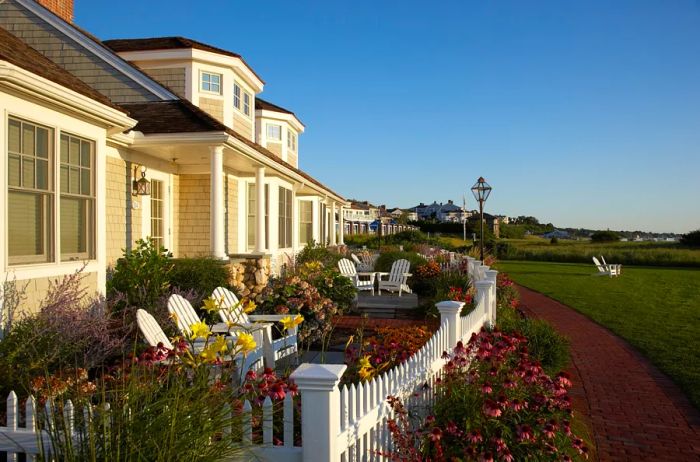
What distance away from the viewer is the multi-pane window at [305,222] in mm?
20750

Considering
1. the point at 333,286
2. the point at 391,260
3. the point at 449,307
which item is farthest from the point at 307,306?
the point at 391,260

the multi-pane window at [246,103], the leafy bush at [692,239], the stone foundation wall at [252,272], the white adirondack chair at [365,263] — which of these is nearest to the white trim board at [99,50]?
the stone foundation wall at [252,272]

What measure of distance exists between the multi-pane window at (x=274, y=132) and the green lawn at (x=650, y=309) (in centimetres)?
1108

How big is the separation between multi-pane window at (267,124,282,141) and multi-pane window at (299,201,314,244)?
268cm

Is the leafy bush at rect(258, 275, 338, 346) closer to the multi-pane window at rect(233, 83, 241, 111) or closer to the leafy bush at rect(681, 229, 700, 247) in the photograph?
the multi-pane window at rect(233, 83, 241, 111)

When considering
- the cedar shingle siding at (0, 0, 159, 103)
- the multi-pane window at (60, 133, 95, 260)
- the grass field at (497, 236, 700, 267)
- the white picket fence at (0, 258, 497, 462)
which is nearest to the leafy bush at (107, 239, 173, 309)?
the multi-pane window at (60, 133, 95, 260)

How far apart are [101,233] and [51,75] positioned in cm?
211

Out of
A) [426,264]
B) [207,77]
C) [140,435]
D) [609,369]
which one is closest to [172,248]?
[207,77]

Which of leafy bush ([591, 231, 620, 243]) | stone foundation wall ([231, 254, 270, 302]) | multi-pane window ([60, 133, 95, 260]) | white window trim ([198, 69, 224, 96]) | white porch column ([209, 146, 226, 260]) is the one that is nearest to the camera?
multi-pane window ([60, 133, 95, 260])

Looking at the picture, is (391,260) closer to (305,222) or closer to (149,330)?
(305,222)

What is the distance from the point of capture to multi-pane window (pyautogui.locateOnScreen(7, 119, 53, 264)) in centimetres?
572

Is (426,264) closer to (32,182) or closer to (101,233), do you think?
(101,233)

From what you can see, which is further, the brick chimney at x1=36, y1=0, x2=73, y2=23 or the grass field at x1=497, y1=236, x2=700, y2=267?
the grass field at x1=497, y1=236, x2=700, y2=267

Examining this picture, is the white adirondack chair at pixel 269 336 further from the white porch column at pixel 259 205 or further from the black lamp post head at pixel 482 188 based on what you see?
the black lamp post head at pixel 482 188
